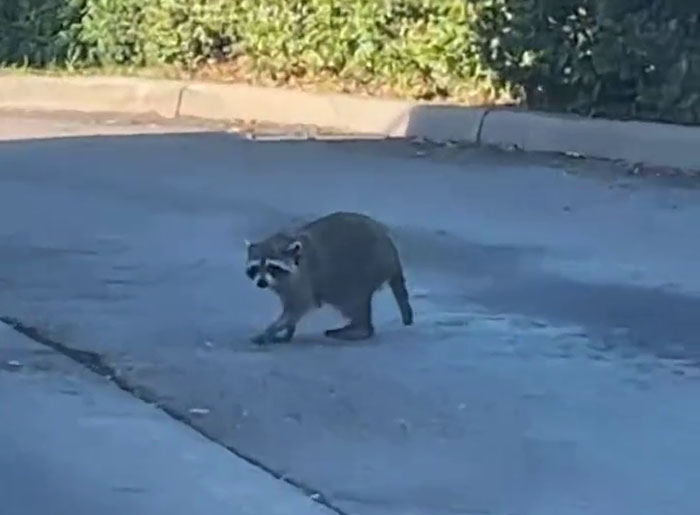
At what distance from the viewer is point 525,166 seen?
12.9 meters

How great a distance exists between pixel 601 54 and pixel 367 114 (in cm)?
176

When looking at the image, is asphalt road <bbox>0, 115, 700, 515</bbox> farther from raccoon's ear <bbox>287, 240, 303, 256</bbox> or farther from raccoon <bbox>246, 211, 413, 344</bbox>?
raccoon's ear <bbox>287, 240, 303, 256</bbox>

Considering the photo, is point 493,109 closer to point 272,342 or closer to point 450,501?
point 272,342

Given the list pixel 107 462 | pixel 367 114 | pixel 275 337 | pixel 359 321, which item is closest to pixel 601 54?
pixel 367 114

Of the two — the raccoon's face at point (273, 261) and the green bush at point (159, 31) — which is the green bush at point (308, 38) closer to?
the green bush at point (159, 31)

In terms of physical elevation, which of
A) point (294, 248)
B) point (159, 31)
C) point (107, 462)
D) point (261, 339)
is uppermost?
point (294, 248)

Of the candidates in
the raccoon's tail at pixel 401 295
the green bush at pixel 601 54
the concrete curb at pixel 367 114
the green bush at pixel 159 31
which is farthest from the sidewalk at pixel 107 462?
the green bush at pixel 159 31

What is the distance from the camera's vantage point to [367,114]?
581 inches

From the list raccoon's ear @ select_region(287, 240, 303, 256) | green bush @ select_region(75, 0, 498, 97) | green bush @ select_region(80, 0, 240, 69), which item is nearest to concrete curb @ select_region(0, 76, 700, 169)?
green bush @ select_region(75, 0, 498, 97)

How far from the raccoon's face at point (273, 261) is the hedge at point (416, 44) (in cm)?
605

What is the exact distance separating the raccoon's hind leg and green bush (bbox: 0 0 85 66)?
407 inches

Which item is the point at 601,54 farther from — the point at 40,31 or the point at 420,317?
the point at 40,31

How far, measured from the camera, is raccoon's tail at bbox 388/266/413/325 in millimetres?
8078

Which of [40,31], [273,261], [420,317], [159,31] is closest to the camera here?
[273,261]
